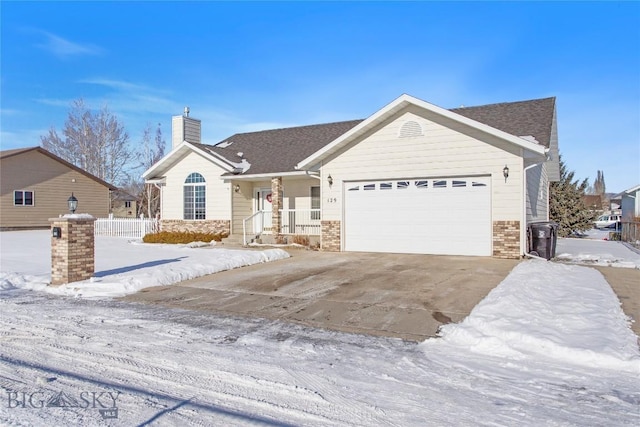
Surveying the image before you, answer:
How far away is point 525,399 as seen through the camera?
12.3 feet

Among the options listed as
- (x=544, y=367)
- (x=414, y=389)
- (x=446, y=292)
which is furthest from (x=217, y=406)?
(x=446, y=292)

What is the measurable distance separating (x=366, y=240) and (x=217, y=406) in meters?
11.4

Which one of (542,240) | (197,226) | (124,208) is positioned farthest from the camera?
(124,208)

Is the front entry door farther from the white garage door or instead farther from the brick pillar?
the brick pillar

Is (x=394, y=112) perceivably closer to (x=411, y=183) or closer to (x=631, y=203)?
(x=411, y=183)

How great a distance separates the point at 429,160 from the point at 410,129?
3.75ft

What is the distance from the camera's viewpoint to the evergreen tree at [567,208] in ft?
89.0

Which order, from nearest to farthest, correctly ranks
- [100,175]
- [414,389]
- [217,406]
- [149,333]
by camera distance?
[217,406], [414,389], [149,333], [100,175]

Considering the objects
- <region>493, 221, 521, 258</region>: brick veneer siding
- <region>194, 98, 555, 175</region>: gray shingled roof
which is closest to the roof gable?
<region>194, 98, 555, 175</region>: gray shingled roof

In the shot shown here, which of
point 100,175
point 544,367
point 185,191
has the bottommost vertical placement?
point 544,367

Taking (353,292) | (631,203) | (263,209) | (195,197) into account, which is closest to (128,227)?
(195,197)

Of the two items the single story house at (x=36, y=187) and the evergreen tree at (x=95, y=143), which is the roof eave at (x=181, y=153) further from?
the evergreen tree at (x=95, y=143)

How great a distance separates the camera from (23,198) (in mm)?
28406

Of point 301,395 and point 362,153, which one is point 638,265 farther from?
point 301,395
